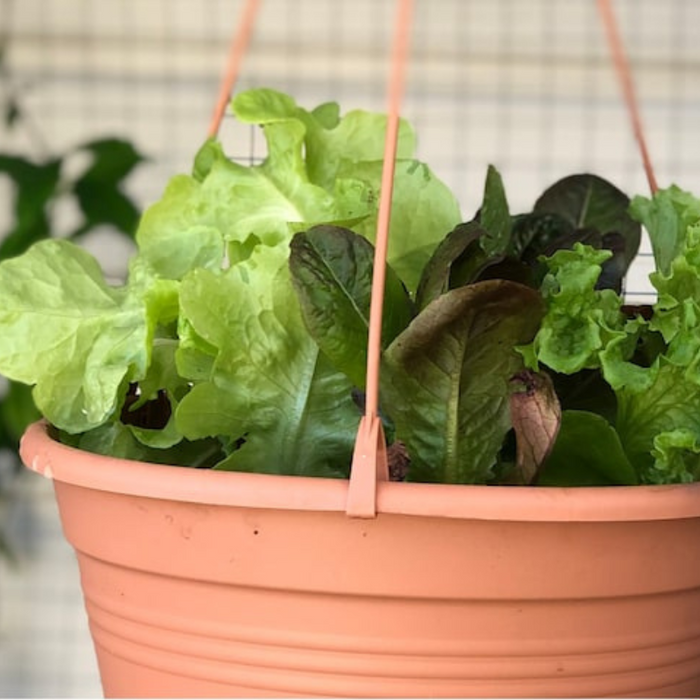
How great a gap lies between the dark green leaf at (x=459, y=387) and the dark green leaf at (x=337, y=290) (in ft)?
0.06

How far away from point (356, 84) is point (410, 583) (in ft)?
3.29

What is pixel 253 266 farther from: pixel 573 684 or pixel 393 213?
pixel 573 684

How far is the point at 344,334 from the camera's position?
415mm

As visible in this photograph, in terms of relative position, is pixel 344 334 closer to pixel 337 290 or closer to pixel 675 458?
pixel 337 290

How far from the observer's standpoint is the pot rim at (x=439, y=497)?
35 cm

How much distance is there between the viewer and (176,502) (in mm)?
388

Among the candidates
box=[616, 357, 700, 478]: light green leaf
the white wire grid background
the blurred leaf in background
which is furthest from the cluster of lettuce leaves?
the white wire grid background

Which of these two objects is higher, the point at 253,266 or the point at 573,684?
the point at 253,266

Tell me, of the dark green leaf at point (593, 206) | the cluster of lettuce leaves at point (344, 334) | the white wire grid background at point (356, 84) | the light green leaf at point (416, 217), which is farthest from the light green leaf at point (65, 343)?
the white wire grid background at point (356, 84)

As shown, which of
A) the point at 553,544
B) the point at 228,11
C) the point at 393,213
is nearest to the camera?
the point at 553,544

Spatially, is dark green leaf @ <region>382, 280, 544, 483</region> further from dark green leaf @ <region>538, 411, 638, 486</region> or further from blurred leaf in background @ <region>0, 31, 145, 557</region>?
blurred leaf in background @ <region>0, 31, 145, 557</region>

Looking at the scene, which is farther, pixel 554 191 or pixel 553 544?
pixel 554 191

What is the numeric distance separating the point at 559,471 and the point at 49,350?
0.67 ft

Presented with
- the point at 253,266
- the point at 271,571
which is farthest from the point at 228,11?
the point at 271,571
